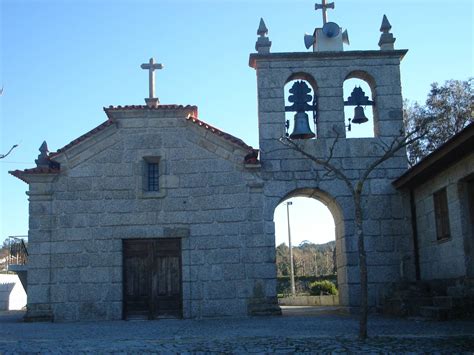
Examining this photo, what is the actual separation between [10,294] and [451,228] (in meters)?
18.9

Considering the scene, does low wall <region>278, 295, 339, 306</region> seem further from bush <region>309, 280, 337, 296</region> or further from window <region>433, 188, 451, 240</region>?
window <region>433, 188, 451, 240</region>

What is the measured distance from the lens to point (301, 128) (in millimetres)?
16000

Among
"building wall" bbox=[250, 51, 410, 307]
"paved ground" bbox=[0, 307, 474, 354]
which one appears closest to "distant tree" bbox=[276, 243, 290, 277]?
"building wall" bbox=[250, 51, 410, 307]

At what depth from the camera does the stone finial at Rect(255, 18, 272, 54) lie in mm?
16531

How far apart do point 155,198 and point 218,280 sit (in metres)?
2.67

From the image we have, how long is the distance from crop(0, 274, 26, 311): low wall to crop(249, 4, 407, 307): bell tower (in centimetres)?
1466

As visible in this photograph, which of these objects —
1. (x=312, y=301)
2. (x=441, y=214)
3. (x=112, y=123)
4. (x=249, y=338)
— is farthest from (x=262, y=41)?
(x=312, y=301)

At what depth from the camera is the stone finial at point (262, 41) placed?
16.5 meters

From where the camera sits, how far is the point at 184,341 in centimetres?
949

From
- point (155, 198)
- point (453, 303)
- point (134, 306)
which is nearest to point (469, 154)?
point (453, 303)

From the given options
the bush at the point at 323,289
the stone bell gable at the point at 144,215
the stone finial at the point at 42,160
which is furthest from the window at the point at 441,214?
the bush at the point at 323,289

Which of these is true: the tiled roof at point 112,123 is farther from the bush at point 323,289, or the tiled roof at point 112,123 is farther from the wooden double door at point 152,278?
the bush at point 323,289

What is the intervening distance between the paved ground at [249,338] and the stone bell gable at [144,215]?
215cm

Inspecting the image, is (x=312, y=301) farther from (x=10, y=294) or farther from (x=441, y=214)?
(x=441, y=214)
